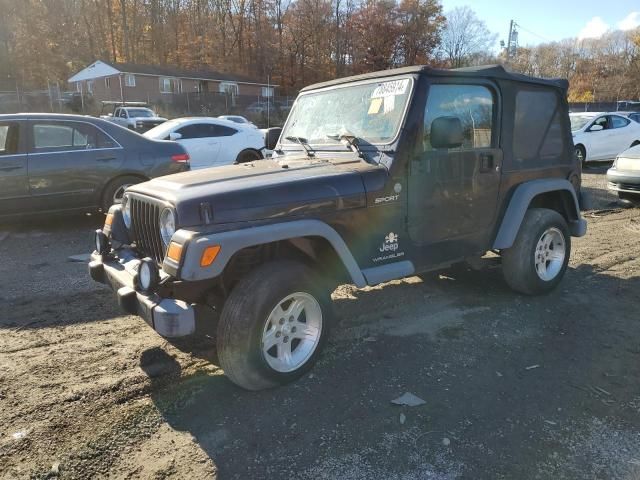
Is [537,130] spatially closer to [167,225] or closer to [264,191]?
[264,191]

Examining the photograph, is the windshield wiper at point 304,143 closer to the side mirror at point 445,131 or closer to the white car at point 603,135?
the side mirror at point 445,131

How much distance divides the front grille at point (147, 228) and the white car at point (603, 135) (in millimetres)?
14252

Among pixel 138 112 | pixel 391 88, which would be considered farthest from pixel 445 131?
pixel 138 112

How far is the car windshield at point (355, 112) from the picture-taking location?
12.4 feet

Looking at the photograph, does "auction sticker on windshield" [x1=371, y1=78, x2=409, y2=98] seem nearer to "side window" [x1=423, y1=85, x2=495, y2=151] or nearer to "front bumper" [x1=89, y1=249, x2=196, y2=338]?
"side window" [x1=423, y1=85, x2=495, y2=151]

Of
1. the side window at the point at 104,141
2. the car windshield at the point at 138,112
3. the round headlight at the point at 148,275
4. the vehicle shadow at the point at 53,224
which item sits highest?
the car windshield at the point at 138,112

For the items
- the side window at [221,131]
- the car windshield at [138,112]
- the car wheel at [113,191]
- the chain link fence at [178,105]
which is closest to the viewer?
the car wheel at [113,191]

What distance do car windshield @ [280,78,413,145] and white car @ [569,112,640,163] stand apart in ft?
41.4

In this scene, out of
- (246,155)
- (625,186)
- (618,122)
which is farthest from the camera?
(618,122)

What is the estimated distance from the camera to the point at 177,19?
5609 cm

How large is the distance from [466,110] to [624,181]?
6.81 metres

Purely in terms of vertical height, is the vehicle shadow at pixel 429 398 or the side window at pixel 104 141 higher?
the side window at pixel 104 141

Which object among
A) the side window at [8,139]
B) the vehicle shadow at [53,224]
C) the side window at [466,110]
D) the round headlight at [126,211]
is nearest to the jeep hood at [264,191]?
the round headlight at [126,211]

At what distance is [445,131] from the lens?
3.57 metres
